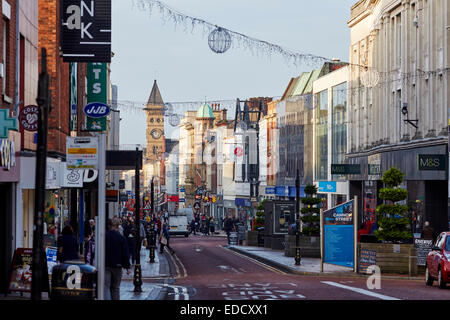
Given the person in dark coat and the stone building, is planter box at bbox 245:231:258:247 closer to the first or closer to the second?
the stone building

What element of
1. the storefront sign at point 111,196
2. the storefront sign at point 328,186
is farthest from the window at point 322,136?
the storefront sign at point 111,196

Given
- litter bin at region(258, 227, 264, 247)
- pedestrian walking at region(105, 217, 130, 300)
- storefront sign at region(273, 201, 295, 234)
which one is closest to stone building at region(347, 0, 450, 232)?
storefront sign at region(273, 201, 295, 234)

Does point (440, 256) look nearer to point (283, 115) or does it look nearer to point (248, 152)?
point (283, 115)

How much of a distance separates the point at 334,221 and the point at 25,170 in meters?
13.4

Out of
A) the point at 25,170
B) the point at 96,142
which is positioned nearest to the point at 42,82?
the point at 96,142

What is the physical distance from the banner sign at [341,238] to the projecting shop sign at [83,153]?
15.5m

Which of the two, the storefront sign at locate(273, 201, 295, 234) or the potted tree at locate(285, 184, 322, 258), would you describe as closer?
the potted tree at locate(285, 184, 322, 258)

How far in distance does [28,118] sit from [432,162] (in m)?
19.1

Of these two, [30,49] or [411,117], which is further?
[411,117]

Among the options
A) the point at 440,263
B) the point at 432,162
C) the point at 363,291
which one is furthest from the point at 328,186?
the point at 363,291

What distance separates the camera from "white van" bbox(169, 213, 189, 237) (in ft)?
280

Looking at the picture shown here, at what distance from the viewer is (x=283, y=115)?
92438 mm

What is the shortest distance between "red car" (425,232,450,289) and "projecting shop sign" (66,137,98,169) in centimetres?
1044

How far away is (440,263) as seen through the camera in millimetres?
25344
